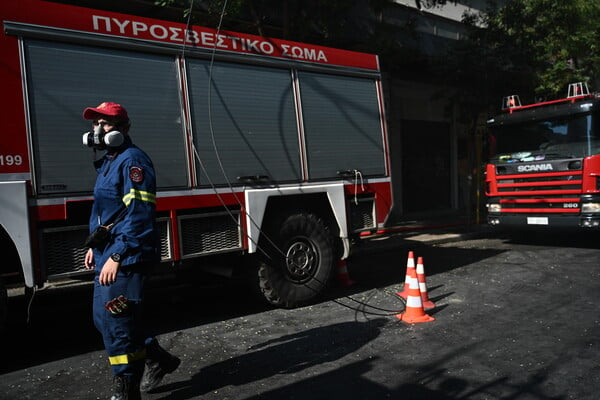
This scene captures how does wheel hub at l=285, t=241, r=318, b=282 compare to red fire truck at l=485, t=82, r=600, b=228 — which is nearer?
wheel hub at l=285, t=241, r=318, b=282

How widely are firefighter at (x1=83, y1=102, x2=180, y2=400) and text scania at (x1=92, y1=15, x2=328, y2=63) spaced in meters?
1.65

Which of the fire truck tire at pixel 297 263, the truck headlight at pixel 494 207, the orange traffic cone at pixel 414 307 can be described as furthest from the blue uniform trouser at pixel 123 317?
the truck headlight at pixel 494 207

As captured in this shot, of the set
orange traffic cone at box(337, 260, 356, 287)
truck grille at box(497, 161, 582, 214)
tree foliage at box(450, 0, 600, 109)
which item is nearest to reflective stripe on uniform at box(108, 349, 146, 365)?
orange traffic cone at box(337, 260, 356, 287)

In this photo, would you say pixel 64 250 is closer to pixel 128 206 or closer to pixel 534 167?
pixel 128 206

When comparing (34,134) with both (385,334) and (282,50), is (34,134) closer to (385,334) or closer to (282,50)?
(282,50)

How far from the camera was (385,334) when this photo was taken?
15.7 ft

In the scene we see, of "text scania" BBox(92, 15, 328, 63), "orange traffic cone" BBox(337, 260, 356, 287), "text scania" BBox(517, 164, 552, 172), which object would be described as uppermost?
"text scania" BBox(92, 15, 328, 63)

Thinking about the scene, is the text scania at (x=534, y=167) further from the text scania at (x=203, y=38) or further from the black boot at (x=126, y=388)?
the black boot at (x=126, y=388)

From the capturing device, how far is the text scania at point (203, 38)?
457 cm

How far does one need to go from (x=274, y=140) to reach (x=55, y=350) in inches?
116

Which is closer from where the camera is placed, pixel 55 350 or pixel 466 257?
pixel 55 350

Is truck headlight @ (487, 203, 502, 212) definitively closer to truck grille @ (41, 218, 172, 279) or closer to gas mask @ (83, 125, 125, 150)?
truck grille @ (41, 218, 172, 279)

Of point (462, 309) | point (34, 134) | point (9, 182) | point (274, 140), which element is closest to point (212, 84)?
point (274, 140)

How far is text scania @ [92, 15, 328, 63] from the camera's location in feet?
15.0
